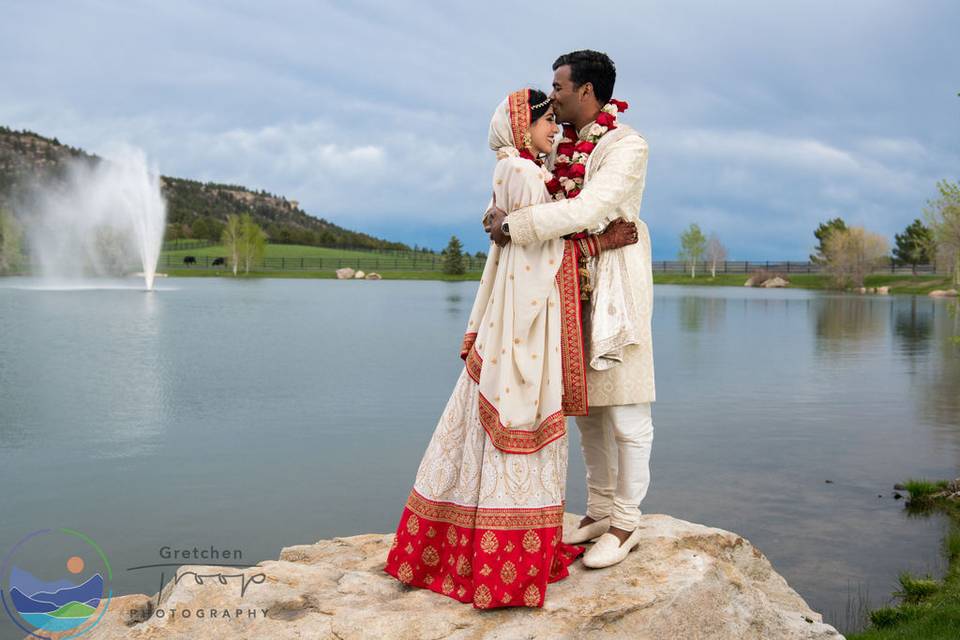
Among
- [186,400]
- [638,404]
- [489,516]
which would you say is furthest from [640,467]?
[186,400]

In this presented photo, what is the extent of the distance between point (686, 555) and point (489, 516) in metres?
1.05

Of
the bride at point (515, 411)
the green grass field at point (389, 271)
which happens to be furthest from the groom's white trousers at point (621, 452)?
the green grass field at point (389, 271)

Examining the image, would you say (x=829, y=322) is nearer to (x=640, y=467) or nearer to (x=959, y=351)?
(x=959, y=351)

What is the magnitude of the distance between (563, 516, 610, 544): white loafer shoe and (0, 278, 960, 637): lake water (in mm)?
2762

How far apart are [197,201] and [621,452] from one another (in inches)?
5326

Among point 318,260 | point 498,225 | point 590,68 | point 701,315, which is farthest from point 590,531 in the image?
point 318,260

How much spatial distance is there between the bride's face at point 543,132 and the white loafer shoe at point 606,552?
1.75 meters

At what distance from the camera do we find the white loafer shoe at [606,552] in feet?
12.0

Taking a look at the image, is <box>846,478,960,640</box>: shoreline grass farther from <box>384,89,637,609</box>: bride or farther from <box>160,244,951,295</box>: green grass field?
<box>160,244,951,295</box>: green grass field

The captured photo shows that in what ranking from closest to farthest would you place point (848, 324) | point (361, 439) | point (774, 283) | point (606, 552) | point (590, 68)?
point (590, 68) → point (606, 552) → point (361, 439) → point (848, 324) → point (774, 283)

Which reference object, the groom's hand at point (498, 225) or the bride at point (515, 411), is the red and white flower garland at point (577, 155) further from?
the groom's hand at point (498, 225)

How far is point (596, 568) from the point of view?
3.67 meters

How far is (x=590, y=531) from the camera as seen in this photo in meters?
4.01

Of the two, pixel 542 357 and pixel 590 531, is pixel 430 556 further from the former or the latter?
pixel 542 357
